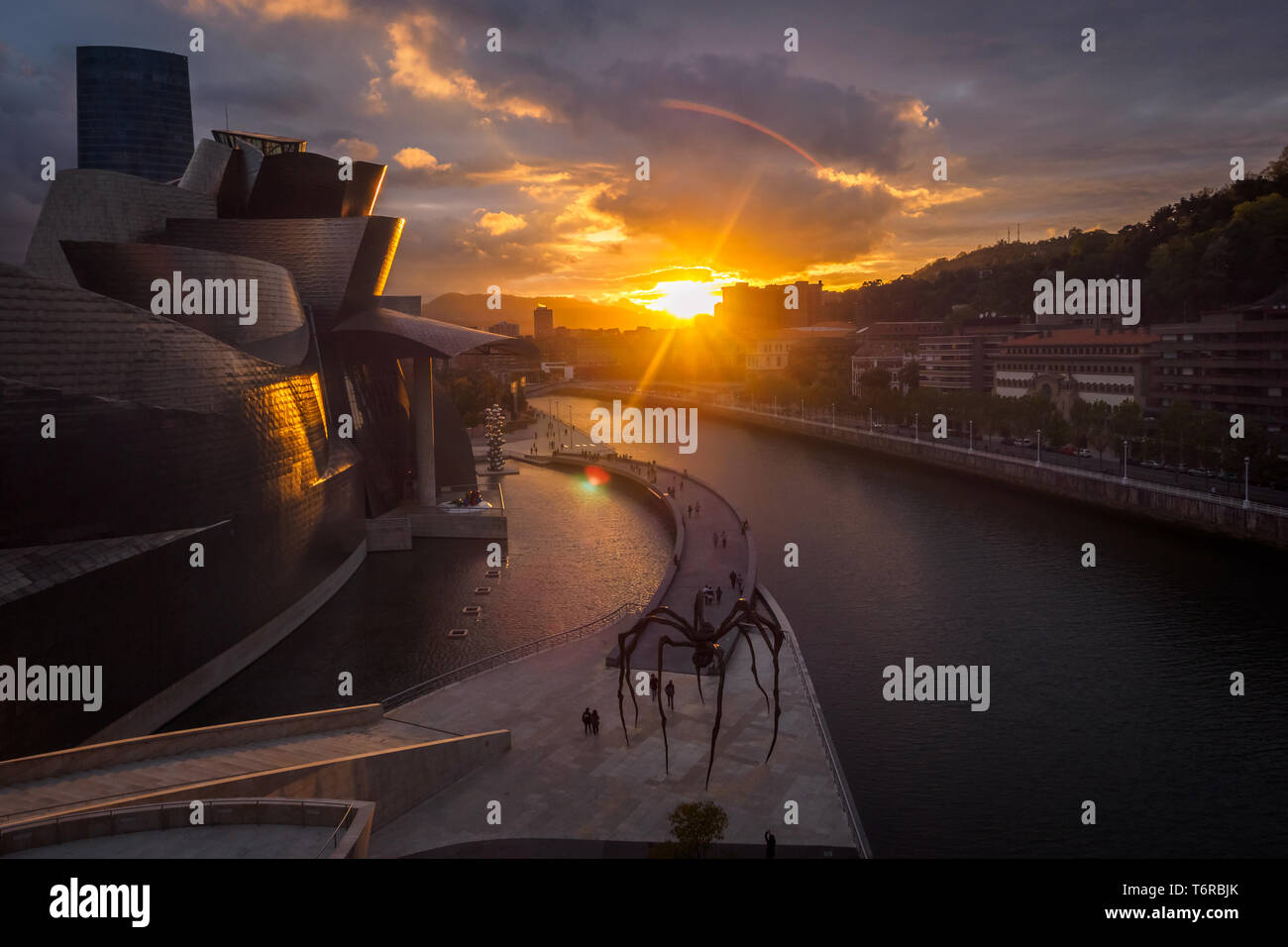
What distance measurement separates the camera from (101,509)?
1783 cm

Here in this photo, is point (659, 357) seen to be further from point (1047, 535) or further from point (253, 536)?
point (253, 536)

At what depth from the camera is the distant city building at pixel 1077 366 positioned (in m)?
63.7

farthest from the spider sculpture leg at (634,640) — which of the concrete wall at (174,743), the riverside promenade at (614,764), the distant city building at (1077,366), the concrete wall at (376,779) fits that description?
the distant city building at (1077,366)

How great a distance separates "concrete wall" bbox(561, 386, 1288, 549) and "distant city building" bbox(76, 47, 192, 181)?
377 ft

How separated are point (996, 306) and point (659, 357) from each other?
3632 inches

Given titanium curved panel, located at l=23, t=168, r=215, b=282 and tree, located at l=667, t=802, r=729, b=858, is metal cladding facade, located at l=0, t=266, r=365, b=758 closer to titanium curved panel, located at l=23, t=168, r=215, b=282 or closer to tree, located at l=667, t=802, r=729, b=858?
tree, located at l=667, t=802, r=729, b=858

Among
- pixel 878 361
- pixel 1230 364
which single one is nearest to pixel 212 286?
pixel 1230 364

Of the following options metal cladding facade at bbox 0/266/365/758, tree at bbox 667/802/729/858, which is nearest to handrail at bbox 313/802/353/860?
tree at bbox 667/802/729/858

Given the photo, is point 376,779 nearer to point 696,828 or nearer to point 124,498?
point 696,828

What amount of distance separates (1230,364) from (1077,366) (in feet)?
52.1

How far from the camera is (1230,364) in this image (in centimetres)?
5444

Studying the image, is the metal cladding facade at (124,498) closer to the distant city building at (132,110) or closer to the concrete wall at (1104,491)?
the concrete wall at (1104,491)

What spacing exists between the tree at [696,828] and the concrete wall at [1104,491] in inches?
1369

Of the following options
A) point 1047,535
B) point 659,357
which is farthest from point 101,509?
point 659,357
